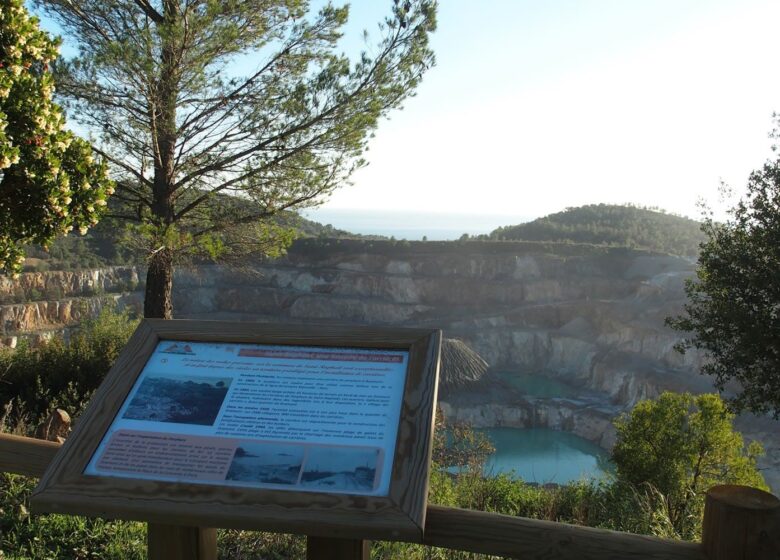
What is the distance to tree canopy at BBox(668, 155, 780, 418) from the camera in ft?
21.2

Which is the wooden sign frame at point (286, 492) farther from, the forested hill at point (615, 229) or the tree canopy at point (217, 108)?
the forested hill at point (615, 229)

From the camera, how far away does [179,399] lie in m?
1.80

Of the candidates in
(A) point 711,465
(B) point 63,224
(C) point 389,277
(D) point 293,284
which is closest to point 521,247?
(C) point 389,277

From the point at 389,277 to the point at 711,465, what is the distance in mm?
36536

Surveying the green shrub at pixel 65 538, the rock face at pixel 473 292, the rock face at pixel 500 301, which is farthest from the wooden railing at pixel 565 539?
the rock face at pixel 473 292

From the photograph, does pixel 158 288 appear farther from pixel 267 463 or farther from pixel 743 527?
pixel 743 527

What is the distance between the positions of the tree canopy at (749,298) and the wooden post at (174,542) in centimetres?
594

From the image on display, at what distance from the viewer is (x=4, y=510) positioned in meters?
3.97

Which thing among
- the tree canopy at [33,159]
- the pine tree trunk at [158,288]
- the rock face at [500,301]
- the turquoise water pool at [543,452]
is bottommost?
the turquoise water pool at [543,452]

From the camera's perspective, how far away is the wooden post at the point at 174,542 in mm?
1811

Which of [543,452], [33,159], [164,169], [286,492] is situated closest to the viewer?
[286,492]

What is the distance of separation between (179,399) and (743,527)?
Result: 5.01ft

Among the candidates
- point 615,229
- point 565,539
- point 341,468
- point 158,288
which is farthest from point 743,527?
point 615,229

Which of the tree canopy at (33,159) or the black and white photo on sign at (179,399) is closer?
the black and white photo on sign at (179,399)
